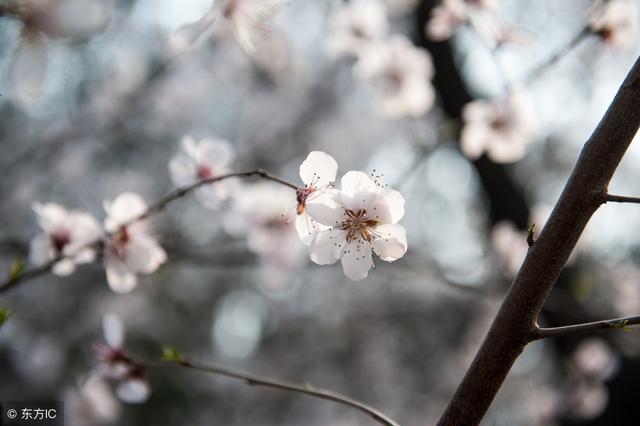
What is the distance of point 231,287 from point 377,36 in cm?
545

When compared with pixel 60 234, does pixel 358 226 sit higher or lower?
lower

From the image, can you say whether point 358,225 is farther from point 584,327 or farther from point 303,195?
point 584,327

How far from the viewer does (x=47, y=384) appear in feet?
12.7

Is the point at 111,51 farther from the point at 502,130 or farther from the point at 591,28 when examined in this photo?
the point at 591,28

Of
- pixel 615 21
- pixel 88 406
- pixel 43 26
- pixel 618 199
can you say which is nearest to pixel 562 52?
pixel 615 21

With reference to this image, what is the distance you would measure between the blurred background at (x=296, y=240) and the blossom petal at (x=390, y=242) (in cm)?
86

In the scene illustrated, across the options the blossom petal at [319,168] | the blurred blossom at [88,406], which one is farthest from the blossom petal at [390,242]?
the blurred blossom at [88,406]

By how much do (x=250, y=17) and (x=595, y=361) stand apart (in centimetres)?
200

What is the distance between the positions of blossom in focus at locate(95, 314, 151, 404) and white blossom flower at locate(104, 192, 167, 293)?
9 cm

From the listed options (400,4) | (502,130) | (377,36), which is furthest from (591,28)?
(400,4)

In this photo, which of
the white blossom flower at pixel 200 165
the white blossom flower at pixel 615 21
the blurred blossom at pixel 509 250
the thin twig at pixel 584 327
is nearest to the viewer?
the thin twig at pixel 584 327

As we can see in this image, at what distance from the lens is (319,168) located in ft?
2.62

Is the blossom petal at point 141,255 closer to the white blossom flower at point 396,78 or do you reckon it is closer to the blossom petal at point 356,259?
the blossom petal at point 356,259

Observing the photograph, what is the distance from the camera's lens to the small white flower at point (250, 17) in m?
1.17
